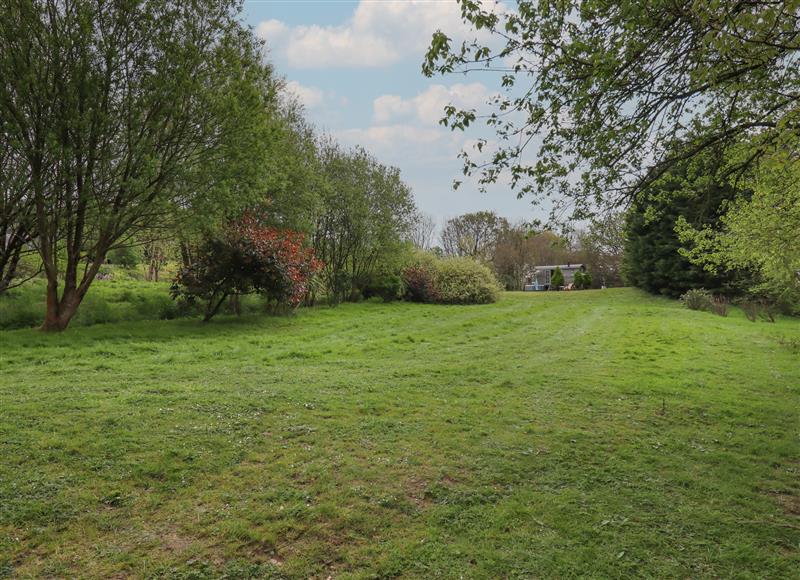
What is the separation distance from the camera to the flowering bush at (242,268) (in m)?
13.3

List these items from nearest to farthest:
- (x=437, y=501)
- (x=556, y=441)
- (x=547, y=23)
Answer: (x=437, y=501) → (x=556, y=441) → (x=547, y=23)

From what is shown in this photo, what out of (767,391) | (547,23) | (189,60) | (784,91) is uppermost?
(189,60)

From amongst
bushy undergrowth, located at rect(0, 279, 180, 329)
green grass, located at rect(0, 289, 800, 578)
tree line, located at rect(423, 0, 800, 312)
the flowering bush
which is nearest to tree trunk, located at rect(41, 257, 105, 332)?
bushy undergrowth, located at rect(0, 279, 180, 329)

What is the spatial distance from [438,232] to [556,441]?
4877 cm

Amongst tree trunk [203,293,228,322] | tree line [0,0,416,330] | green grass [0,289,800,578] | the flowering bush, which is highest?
tree line [0,0,416,330]

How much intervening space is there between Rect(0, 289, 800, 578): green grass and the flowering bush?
4.28 metres

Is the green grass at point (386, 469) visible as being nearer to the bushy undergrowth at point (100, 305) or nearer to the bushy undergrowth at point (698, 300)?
the bushy undergrowth at point (100, 305)

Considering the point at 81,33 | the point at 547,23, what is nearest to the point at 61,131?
the point at 81,33

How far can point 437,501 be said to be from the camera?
3793 millimetres

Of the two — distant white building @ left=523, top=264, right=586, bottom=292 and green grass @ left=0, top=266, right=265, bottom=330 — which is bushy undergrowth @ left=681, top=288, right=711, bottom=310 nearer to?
green grass @ left=0, top=266, right=265, bottom=330

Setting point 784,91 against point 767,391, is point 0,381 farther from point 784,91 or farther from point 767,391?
point 767,391

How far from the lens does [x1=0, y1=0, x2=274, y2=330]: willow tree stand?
987 centimetres

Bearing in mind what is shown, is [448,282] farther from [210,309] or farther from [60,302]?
[60,302]

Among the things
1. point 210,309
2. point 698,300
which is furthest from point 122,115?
point 698,300
